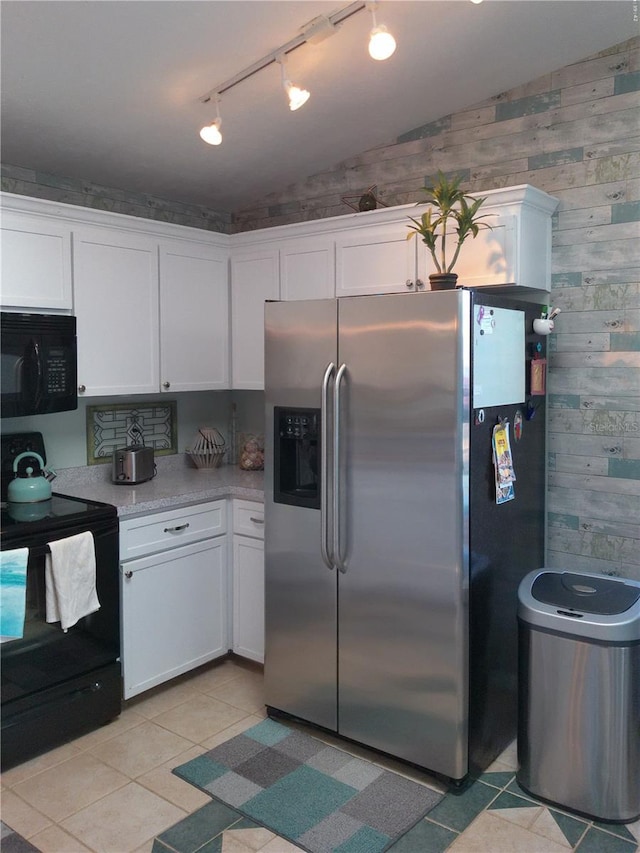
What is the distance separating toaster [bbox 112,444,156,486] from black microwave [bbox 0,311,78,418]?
1.56 ft

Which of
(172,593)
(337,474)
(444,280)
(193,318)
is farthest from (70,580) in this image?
(444,280)

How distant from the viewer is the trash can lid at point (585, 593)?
7.63 feet

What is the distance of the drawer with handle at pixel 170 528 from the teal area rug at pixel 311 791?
33.2 inches

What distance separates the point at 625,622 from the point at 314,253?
208cm

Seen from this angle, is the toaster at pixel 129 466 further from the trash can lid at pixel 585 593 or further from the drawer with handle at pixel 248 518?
the trash can lid at pixel 585 593

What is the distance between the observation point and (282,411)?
2.77m

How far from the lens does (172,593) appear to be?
3096 mm

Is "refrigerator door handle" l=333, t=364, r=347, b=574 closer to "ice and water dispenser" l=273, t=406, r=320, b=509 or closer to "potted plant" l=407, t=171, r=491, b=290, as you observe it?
"ice and water dispenser" l=273, t=406, r=320, b=509

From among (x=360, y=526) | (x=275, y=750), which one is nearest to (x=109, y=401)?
(x=360, y=526)

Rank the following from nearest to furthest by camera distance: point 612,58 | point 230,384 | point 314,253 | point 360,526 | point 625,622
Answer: point 625,622
point 360,526
point 612,58
point 314,253
point 230,384

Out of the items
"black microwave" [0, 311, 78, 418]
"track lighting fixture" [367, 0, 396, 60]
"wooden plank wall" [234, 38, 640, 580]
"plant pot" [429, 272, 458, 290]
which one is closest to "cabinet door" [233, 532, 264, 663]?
"black microwave" [0, 311, 78, 418]

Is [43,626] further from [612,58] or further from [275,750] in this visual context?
[612,58]

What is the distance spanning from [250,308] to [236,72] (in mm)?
1235

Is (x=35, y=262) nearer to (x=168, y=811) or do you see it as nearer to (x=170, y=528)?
(x=170, y=528)
